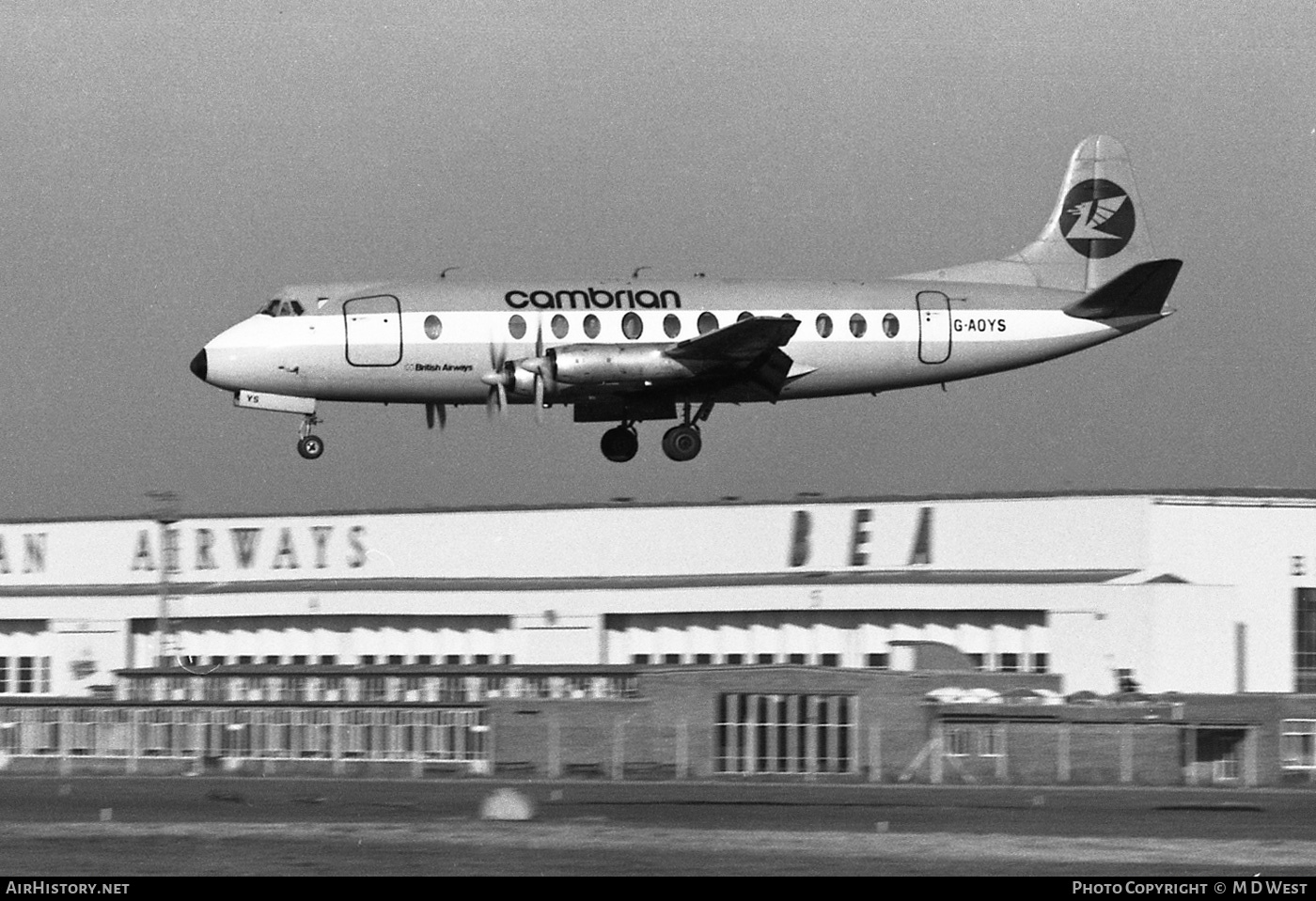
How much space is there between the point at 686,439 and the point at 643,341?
2.78 meters

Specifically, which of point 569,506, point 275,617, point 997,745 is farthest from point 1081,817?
point 275,617

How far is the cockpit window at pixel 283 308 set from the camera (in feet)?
172

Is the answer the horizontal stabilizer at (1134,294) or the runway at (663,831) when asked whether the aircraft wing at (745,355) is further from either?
the runway at (663,831)

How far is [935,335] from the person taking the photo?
54.6 m

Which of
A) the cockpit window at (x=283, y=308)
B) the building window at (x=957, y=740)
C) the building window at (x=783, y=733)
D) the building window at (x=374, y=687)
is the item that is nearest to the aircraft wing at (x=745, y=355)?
the cockpit window at (x=283, y=308)

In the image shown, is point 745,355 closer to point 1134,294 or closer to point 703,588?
point 1134,294

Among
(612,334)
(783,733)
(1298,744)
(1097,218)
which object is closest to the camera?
(612,334)

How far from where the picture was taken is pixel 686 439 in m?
53.8

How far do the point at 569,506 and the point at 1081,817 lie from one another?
135 ft

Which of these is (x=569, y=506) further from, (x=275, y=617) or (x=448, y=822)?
(x=448, y=822)

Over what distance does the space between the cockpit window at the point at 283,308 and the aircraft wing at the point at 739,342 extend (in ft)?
29.6

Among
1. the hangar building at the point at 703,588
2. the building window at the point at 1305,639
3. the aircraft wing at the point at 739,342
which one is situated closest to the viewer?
the aircraft wing at the point at 739,342

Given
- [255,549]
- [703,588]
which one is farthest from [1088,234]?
[255,549]

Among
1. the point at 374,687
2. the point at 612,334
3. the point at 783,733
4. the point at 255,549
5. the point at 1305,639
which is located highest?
the point at 612,334
